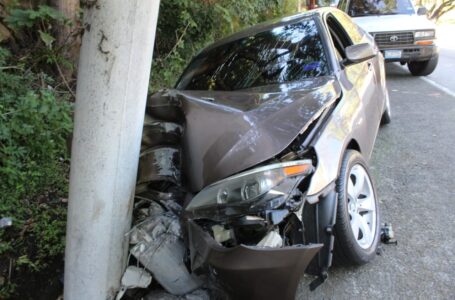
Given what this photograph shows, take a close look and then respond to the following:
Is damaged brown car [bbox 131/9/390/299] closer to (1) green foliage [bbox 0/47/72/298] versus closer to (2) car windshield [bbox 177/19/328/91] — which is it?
(2) car windshield [bbox 177/19/328/91]

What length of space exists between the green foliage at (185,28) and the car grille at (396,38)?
105 inches

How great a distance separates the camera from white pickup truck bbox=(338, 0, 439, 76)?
349 inches

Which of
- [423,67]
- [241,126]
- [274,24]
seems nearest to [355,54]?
[274,24]

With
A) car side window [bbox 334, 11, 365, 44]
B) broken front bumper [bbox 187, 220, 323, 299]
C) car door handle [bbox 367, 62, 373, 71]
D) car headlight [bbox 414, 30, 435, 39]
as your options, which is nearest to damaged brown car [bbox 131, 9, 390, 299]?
broken front bumper [bbox 187, 220, 323, 299]

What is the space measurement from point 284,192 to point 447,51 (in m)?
14.7

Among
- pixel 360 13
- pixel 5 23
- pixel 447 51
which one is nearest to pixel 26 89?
pixel 5 23

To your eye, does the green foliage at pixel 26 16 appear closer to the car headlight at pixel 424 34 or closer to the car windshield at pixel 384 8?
the car headlight at pixel 424 34

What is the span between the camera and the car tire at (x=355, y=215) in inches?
110

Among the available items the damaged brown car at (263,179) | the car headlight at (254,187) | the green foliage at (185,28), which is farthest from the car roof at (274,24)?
the green foliage at (185,28)

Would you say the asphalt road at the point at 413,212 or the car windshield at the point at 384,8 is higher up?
the car windshield at the point at 384,8

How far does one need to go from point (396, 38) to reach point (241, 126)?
7.30 m

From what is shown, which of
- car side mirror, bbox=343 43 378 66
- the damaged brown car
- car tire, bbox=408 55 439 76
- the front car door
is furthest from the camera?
car tire, bbox=408 55 439 76

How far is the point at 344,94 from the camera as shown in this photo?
340 centimetres

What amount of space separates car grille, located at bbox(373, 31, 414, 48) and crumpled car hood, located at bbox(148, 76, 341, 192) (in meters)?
6.30
